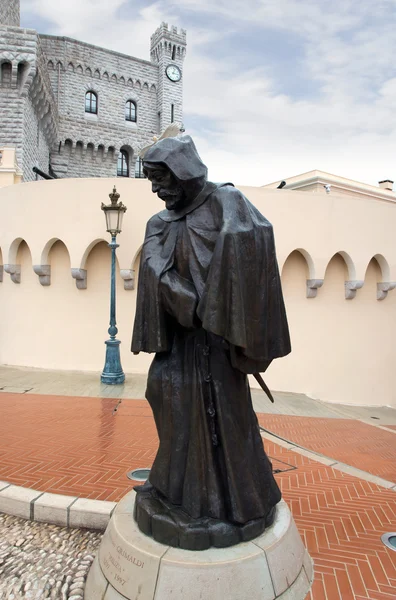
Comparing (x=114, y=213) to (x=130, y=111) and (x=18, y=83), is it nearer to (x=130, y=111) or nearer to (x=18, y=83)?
(x=18, y=83)

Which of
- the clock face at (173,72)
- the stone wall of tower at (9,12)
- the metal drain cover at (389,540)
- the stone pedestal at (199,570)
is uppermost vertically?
the clock face at (173,72)

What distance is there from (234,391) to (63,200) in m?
9.58

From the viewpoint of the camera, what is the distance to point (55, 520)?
3877 millimetres

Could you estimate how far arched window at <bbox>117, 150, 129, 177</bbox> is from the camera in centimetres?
3325

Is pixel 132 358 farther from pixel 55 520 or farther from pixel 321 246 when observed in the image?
pixel 55 520

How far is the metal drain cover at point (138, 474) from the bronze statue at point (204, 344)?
2005 mm

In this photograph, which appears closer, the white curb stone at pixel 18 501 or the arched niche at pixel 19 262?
the white curb stone at pixel 18 501

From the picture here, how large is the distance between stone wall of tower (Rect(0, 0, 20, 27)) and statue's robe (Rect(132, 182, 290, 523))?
2894 cm

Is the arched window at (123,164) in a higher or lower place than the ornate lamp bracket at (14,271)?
higher

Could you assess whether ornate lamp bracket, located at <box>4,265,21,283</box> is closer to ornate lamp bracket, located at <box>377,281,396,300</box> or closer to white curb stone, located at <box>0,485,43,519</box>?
white curb stone, located at <box>0,485,43,519</box>

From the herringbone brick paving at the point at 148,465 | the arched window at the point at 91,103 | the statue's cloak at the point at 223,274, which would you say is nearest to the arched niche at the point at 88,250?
the herringbone brick paving at the point at 148,465

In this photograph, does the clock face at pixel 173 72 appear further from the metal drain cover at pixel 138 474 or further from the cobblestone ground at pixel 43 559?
the cobblestone ground at pixel 43 559

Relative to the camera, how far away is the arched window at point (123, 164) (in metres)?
33.2

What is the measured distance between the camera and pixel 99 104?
31.5m
